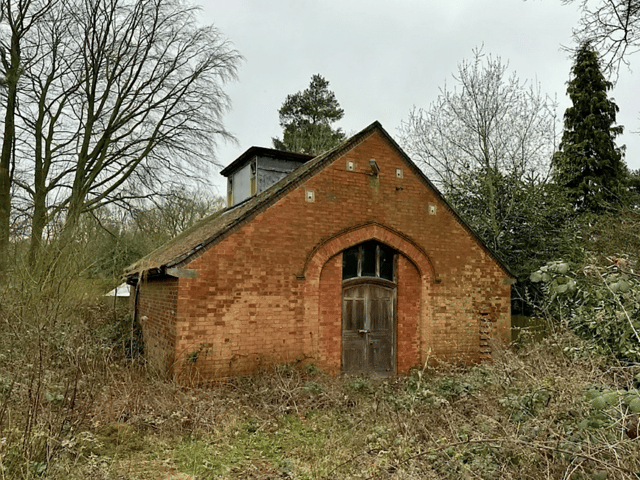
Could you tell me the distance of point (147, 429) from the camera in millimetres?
6633

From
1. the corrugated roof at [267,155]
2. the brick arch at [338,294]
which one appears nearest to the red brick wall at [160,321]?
the brick arch at [338,294]

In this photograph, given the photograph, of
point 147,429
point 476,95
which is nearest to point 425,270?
point 147,429

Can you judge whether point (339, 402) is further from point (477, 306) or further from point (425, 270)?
point (477, 306)

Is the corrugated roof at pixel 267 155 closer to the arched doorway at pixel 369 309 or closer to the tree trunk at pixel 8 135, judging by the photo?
the arched doorway at pixel 369 309

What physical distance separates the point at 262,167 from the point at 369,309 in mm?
5478

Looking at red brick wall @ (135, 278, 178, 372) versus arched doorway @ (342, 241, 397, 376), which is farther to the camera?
arched doorway @ (342, 241, 397, 376)

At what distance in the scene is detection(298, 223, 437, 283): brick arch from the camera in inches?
410

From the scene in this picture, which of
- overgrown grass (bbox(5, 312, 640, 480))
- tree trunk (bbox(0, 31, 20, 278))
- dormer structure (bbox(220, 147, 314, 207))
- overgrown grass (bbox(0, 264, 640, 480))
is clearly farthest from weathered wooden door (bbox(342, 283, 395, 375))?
tree trunk (bbox(0, 31, 20, 278))

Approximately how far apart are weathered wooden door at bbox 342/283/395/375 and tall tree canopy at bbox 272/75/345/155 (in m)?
23.4

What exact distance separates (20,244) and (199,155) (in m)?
8.09

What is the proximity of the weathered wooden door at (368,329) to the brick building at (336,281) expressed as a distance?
27 mm

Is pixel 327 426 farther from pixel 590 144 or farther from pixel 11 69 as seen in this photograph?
pixel 590 144

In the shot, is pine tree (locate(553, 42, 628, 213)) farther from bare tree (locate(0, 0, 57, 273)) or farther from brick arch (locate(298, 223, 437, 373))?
bare tree (locate(0, 0, 57, 273))

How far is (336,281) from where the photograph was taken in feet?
35.5
